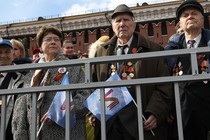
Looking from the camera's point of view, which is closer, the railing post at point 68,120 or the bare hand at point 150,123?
the railing post at point 68,120

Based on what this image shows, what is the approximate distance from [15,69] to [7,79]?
3.42 ft

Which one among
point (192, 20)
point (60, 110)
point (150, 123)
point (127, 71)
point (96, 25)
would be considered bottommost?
point (150, 123)

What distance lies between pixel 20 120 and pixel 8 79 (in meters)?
0.59

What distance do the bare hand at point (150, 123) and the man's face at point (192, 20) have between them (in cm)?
87

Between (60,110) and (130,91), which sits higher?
(130,91)

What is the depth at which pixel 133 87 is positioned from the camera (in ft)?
8.14

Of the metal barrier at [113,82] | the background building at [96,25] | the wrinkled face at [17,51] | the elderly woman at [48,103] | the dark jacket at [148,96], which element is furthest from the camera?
the background building at [96,25]

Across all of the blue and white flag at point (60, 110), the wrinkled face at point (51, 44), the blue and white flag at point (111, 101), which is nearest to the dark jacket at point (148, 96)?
the blue and white flag at point (111, 101)

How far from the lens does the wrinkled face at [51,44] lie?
310cm

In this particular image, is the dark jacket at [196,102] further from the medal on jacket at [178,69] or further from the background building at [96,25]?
the background building at [96,25]

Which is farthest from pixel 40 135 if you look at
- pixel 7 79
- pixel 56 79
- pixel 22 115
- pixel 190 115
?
pixel 190 115

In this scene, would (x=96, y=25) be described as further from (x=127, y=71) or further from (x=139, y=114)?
(x=139, y=114)

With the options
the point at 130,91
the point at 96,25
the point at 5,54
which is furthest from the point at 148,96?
the point at 96,25

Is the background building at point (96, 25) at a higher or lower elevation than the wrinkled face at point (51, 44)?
higher
